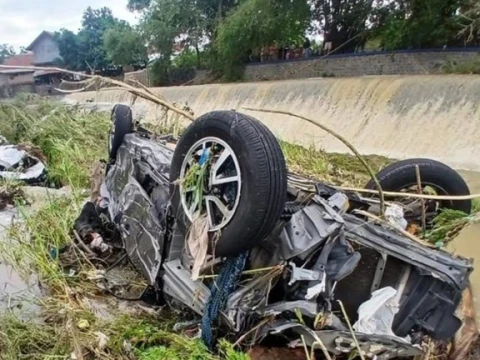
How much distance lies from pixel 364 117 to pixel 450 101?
254cm

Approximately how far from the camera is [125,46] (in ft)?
113

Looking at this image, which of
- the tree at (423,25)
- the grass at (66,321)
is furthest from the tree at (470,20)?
the grass at (66,321)

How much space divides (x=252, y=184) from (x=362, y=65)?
18.0 meters

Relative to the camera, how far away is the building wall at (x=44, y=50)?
200 ft

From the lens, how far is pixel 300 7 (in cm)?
2170

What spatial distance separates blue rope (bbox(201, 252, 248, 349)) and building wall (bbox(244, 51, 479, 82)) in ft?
48.7

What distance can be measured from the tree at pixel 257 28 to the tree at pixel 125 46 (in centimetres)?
968

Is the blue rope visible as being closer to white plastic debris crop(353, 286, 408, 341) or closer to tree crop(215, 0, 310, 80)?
white plastic debris crop(353, 286, 408, 341)

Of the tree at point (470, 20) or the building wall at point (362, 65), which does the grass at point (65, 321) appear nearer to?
the tree at point (470, 20)

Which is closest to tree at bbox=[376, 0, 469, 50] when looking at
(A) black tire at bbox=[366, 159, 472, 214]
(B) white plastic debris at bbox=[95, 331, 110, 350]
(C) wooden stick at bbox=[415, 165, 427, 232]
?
(A) black tire at bbox=[366, 159, 472, 214]

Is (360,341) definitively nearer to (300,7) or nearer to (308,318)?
(308,318)

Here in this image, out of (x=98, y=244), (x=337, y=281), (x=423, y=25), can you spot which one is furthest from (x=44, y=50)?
(x=337, y=281)

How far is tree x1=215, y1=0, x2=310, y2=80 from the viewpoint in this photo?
2208cm

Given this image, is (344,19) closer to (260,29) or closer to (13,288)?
(260,29)
